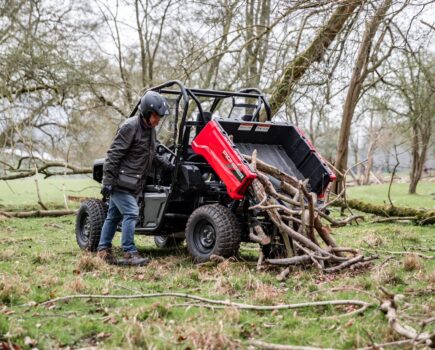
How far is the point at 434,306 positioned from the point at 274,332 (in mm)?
1323

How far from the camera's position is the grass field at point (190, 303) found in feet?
13.0

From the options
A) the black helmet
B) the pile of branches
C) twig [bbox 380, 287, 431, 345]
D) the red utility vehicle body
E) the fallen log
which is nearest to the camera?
twig [bbox 380, 287, 431, 345]

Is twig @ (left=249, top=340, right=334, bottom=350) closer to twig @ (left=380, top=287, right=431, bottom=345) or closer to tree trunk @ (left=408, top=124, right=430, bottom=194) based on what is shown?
twig @ (left=380, top=287, right=431, bottom=345)

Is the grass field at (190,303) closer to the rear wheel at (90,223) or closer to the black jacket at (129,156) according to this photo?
the rear wheel at (90,223)

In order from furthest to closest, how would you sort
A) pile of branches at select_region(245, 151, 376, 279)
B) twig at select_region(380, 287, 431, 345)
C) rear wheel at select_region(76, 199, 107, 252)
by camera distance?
rear wheel at select_region(76, 199, 107, 252), pile of branches at select_region(245, 151, 376, 279), twig at select_region(380, 287, 431, 345)

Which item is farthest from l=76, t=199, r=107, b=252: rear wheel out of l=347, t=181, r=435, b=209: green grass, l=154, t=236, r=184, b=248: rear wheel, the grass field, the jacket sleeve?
l=347, t=181, r=435, b=209: green grass

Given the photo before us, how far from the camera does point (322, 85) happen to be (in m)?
12.1

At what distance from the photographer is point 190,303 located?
15.9 feet

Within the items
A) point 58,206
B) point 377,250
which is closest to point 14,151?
point 58,206

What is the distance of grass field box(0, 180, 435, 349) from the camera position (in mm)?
3957

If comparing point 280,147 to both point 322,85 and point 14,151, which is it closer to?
point 322,85

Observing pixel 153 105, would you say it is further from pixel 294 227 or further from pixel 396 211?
pixel 396 211

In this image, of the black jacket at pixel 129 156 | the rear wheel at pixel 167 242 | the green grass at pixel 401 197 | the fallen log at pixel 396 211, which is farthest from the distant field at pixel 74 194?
the black jacket at pixel 129 156

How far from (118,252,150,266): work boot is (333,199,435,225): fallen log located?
225 inches
